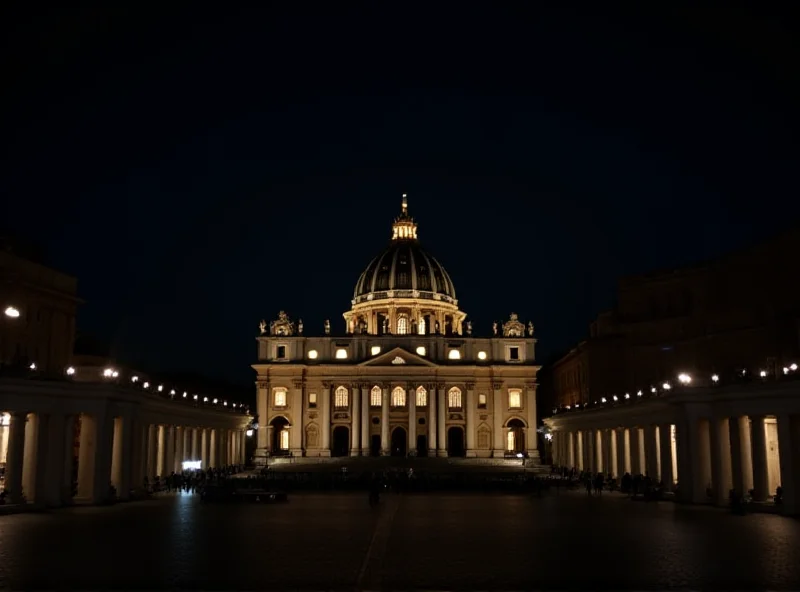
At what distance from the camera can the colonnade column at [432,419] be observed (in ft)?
342

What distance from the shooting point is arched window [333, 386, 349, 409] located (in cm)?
10781

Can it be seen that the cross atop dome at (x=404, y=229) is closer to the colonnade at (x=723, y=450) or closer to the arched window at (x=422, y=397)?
the arched window at (x=422, y=397)

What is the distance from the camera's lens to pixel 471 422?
10650cm

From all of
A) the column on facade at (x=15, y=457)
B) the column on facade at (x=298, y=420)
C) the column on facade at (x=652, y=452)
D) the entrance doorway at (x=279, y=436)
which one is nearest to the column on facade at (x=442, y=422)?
the column on facade at (x=298, y=420)

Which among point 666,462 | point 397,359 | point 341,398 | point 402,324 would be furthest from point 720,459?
point 402,324

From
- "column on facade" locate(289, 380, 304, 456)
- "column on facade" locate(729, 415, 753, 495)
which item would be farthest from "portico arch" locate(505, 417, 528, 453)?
"column on facade" locate(729, 415, 753, 495)

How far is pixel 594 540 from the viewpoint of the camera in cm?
2516

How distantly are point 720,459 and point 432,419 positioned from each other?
224ft

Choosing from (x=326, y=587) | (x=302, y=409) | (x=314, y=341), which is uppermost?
(x=314, y=341)

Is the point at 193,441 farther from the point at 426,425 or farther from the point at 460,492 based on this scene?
the point at 426,425

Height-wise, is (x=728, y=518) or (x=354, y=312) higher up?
(x=354, y=312)

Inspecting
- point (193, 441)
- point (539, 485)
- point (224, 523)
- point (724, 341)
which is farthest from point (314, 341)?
point (224, 523)

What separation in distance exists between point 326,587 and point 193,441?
4859 cm

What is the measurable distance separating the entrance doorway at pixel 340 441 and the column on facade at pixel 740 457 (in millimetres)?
73759
